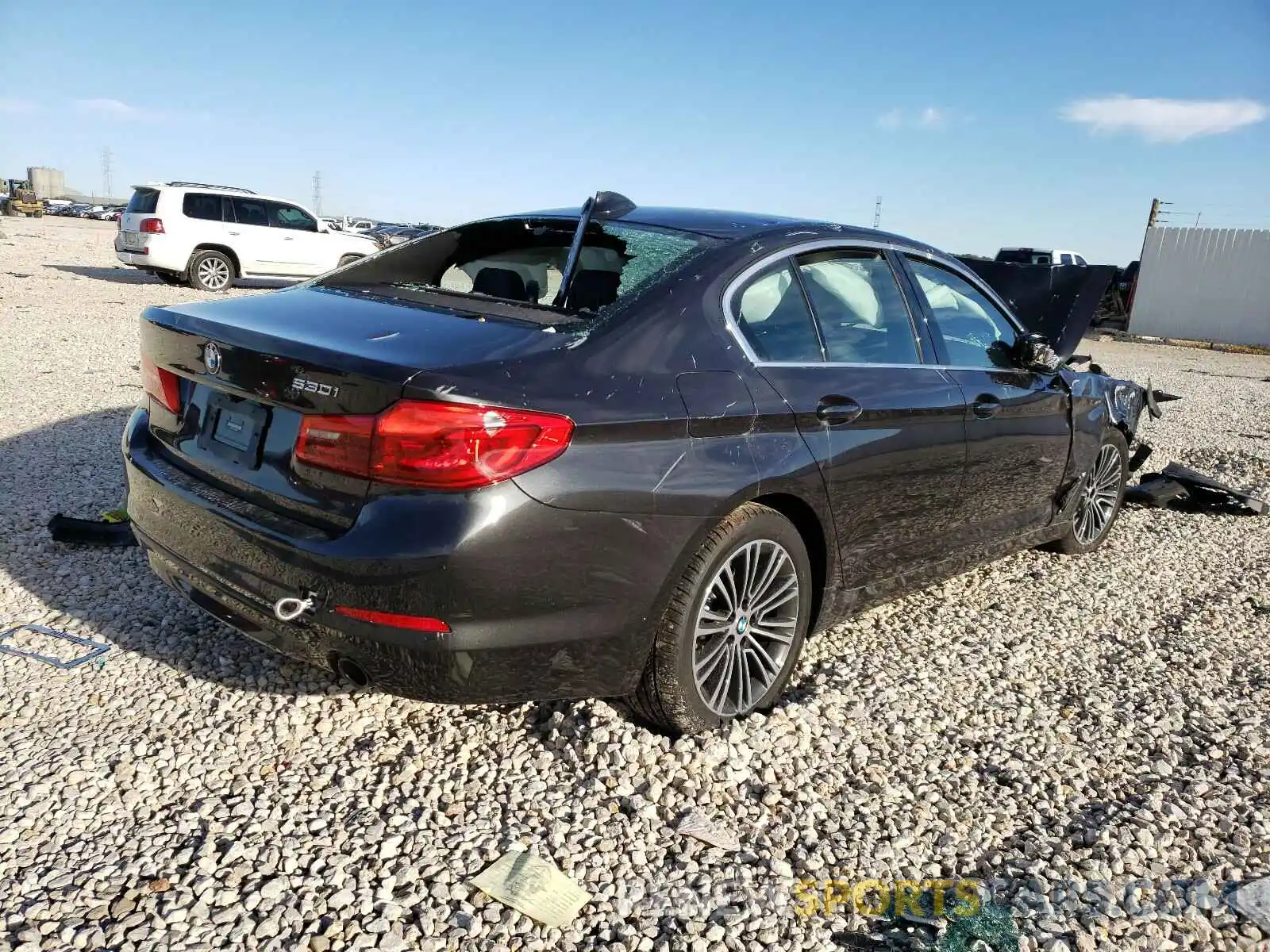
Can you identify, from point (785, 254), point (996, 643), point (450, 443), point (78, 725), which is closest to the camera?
point (450, 443)

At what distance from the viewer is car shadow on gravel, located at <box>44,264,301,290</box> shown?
18.0m

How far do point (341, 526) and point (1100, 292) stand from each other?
15.7 feet

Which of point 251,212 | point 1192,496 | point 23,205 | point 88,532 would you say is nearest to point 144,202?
point 251,212

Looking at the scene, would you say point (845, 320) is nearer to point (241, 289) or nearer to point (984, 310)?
point (984, 310)

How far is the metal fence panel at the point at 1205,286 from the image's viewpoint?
23266mm

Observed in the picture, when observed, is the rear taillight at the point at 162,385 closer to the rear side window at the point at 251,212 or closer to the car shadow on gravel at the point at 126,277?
the rear side window at the point at 251,212

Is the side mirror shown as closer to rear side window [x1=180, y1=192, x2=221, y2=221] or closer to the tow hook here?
the tow hook

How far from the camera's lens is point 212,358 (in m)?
2.68

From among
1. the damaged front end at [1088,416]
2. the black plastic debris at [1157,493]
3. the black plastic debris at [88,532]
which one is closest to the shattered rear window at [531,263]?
the black plastic debris at [88,532]

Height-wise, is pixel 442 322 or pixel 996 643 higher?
pixel 442 322

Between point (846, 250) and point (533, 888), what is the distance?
243 cm

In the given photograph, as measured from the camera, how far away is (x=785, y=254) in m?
3.21

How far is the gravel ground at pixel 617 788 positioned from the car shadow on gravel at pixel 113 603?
15mm

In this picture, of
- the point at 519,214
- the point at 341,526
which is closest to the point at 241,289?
the point at 519,214
